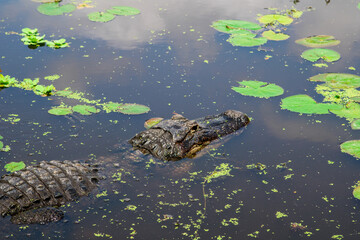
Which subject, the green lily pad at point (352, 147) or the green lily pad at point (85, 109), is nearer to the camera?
the green lily pad at point (352, 147)

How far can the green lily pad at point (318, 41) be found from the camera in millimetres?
7633

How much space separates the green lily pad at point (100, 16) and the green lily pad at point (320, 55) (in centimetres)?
360

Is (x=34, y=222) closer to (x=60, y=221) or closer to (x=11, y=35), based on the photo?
(x=60, y=221)

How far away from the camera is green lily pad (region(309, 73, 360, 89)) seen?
255 inches

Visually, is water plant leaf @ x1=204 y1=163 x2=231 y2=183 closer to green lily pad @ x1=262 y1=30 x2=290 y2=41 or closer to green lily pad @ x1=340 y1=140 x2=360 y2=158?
green lily pad @ x1=340 y1=140 x2=360 y2=158

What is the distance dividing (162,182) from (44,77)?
9.67ft

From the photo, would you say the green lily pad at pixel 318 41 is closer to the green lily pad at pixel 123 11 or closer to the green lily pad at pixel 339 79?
the green lily pad at pixel 339 79

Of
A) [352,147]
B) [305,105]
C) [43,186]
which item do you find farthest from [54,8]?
[352,147]

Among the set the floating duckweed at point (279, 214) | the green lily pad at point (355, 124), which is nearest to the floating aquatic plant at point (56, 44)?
the green lily pad at point (355, 124)

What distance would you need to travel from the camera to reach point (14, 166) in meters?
4.85

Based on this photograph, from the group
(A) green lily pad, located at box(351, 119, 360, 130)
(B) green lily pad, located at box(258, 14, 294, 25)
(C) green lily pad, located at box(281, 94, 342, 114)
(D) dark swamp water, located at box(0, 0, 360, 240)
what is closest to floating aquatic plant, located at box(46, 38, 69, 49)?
(D) dark swamp water, located at box(0, 0, 360, 240)

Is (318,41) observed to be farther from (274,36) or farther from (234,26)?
(234,26)

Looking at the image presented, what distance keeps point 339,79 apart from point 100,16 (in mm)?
4481

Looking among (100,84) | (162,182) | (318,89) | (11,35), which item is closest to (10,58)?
(11,35)
